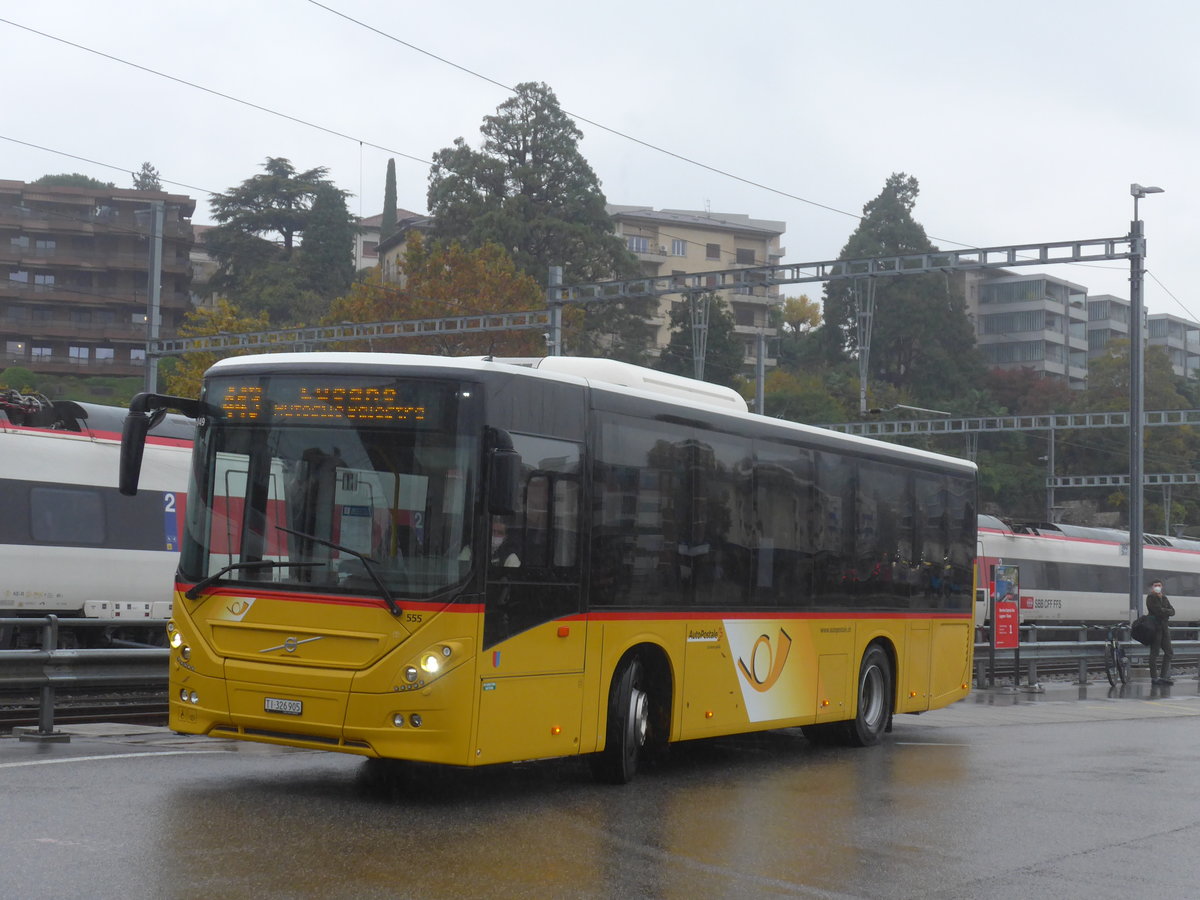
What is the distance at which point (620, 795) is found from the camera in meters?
10.9

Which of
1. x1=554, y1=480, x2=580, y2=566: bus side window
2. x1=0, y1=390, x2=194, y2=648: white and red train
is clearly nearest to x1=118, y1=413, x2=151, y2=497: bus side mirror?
x1=554, y1=480, x2=580, y2=566: bus side window

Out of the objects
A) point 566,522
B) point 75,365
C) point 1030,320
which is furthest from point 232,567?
point 1030,320

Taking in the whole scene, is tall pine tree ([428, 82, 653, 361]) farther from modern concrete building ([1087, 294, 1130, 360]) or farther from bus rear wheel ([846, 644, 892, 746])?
modern concrete building ([1087, 294, 1130, 360])

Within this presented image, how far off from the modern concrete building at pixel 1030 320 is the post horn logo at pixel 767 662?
371 feet

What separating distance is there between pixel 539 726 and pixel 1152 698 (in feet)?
57.3

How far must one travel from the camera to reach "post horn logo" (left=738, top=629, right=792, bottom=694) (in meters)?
13.0

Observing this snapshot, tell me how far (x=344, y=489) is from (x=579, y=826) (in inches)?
96.8

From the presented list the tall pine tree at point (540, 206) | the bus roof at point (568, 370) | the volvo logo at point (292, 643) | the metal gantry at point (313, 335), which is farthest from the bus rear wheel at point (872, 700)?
the tall pine tree at point (540, 206)

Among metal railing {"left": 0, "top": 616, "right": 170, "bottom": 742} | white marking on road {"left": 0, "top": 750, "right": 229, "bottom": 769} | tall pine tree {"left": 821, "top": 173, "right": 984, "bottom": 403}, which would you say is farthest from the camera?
tall pine tree {"left": 821, "top": 173, "right": 984, "bottom": 403}

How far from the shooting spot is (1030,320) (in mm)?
125250

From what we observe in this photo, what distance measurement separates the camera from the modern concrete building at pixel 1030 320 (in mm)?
124688

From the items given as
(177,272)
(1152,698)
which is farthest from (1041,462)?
(1152,698)

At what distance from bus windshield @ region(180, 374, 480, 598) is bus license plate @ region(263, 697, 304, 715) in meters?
0.68

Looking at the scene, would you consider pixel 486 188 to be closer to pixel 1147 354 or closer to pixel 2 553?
pixel 1147 354
